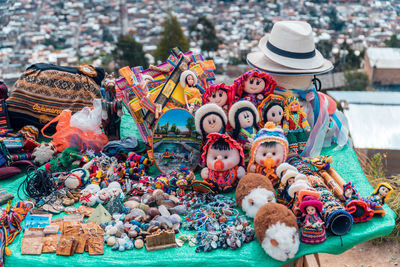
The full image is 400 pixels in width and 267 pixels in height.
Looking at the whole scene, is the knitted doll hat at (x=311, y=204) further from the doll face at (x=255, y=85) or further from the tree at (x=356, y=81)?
the tree at (x=356, y=81)

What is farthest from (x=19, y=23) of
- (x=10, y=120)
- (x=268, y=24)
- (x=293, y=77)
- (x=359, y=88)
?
(x=293, y=77)

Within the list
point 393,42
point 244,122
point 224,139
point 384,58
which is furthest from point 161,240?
point 393,42

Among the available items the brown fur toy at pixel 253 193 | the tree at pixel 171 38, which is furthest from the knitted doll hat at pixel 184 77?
the tree at pixel 171 38

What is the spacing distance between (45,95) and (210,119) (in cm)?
199

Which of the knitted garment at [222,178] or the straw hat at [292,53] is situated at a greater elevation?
the straw hat at [292,53]

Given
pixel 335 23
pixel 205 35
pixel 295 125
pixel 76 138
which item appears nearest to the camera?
pixel 295 125

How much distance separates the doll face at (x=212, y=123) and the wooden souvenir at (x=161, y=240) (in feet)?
3.50

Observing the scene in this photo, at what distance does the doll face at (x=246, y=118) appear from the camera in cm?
383

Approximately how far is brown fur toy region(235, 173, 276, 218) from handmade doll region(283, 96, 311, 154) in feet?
2.55

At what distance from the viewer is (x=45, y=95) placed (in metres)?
4.67

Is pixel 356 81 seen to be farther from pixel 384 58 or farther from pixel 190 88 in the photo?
pixel 190 88

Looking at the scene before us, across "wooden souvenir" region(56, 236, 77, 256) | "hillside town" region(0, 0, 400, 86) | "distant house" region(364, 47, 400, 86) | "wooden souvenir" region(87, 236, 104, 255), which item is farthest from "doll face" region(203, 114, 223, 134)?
"hillside town" region(0, 0, 400, 86)

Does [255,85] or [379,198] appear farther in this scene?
[255,85]

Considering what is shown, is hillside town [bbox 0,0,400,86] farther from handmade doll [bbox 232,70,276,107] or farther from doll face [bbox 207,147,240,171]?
doll face [bbox 207,147,240,171]
